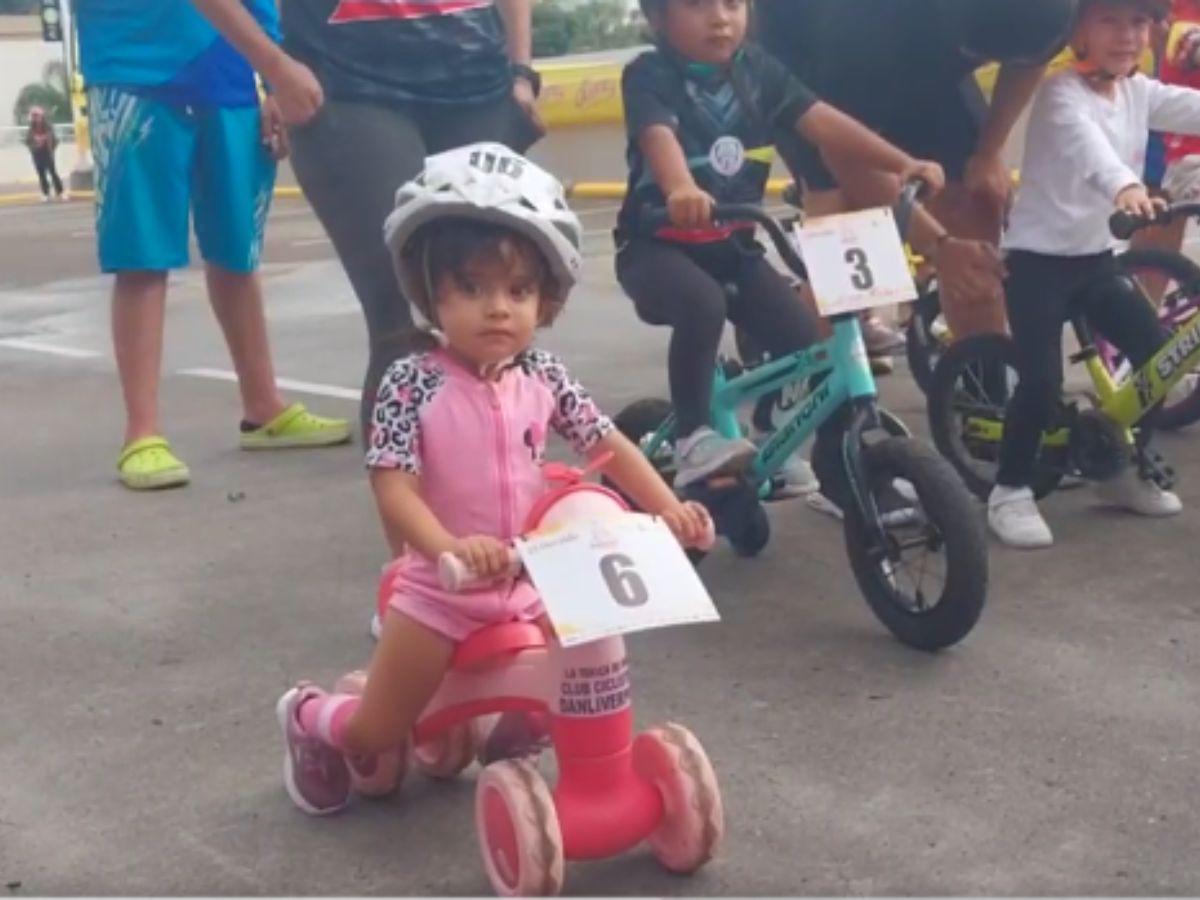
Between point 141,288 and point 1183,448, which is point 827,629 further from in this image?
point 141,288

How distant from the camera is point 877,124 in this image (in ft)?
16.9

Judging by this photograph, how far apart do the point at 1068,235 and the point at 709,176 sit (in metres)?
1.03

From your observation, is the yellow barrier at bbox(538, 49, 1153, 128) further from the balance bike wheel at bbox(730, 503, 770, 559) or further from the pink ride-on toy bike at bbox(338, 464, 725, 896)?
the pink ride-on toy bike at bbox(338, 464, 725, 896)

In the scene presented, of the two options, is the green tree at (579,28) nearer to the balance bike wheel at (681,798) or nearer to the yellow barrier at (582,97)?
the yellow barrier at (582,97)

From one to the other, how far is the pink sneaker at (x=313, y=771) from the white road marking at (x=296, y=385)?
3965 millimetres

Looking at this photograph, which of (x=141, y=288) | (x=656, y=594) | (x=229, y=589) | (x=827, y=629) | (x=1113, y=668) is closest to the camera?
(x=656, y=594)

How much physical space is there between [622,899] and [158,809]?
91 cm

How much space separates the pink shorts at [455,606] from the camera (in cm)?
293

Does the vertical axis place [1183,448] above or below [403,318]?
below

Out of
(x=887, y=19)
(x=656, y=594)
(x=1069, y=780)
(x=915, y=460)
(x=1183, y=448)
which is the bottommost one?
(x=1183, y=448)

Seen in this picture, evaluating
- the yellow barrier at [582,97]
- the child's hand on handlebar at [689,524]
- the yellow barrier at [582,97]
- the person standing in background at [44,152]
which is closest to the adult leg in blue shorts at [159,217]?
the child's hand on handlebar at [689,524]

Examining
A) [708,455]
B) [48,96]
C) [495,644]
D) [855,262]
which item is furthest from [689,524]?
[48,96]

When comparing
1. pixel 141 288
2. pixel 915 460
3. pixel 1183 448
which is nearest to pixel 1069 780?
pixel 915 460

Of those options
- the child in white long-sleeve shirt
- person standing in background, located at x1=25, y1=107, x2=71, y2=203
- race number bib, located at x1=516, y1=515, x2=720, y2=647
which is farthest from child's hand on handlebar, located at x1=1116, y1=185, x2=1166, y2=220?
person standing in background, located at x1=25, y1=107, x2=71, y2=203
